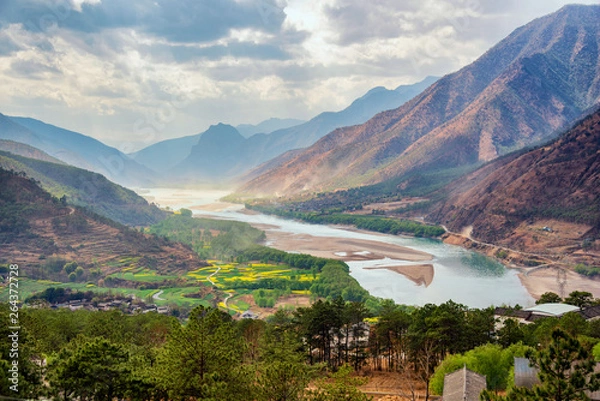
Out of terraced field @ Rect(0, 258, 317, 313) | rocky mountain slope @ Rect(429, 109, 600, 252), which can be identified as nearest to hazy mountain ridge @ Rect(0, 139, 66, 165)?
terraced field @ Rect(0, 258, 317, 313)

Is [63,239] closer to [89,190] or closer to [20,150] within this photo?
[89,190]

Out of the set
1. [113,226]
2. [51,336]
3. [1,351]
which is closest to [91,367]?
[1,351]

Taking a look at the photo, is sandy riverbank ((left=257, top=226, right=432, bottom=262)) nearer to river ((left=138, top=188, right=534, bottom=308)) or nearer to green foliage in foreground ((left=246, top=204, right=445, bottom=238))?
river ((left=138, top=188, right=534, bottom=308))

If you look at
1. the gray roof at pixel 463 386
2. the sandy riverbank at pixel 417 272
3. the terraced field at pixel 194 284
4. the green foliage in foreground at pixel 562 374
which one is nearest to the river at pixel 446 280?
the sandy riverbank at pixel 417 272

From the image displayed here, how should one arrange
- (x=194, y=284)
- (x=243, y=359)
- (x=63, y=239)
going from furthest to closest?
(x=63, y=239), (x=194, y=284), (x=243, y=359)

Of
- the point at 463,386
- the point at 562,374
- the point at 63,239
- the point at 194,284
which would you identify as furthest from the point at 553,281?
the point at 63,239

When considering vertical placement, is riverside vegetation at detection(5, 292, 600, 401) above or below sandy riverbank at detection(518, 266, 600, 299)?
above
